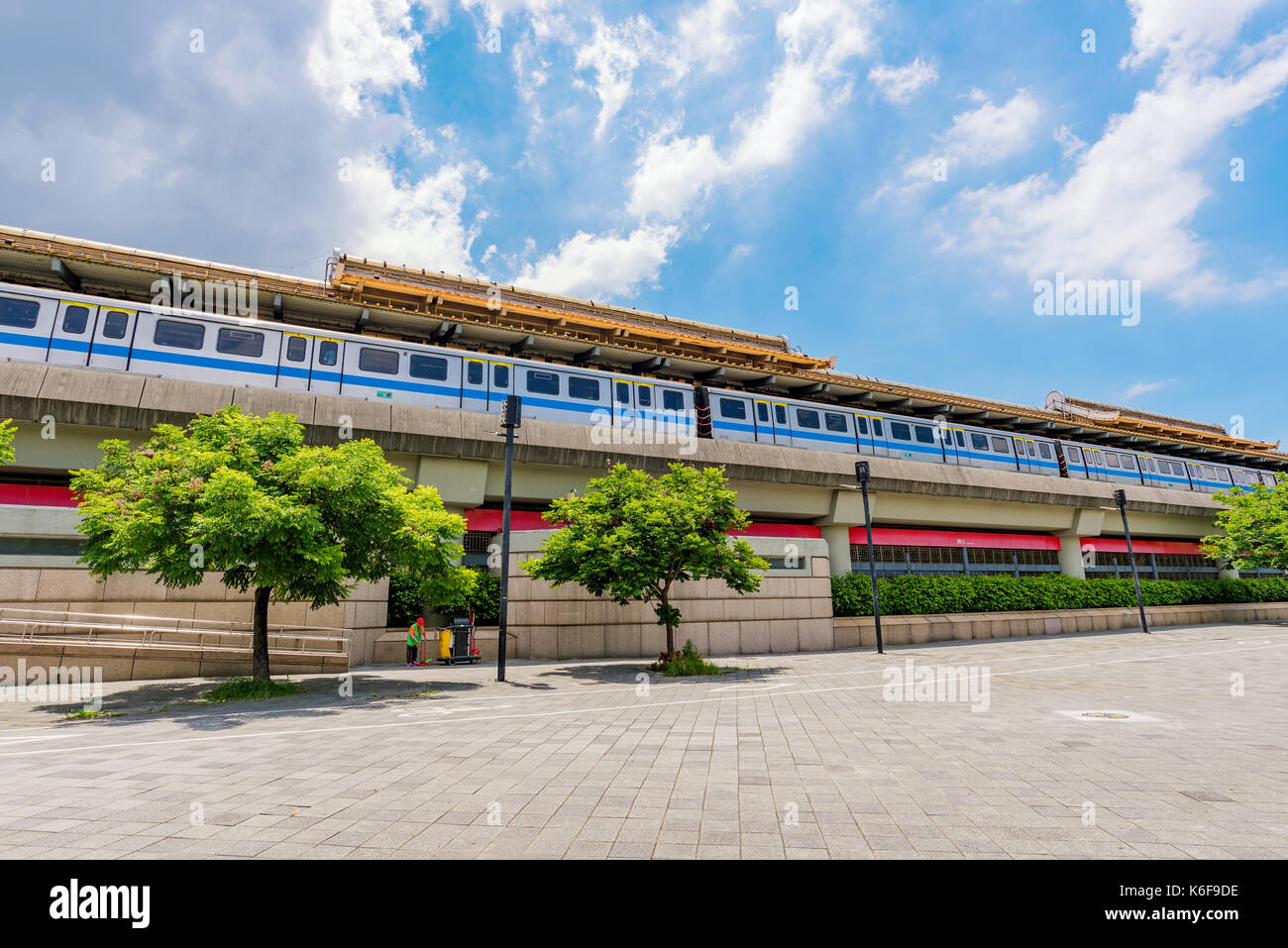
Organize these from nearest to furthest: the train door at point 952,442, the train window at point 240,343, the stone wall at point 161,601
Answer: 1. the stone wall at point 161,601
2. the train window at point 240,343
3. the train door at point 952,442

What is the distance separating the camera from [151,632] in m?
14.0

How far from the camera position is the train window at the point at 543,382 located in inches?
831

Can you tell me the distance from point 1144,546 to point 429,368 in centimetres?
4396

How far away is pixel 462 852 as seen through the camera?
4.02 m

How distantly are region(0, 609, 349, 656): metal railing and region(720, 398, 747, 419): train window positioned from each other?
15674 mm

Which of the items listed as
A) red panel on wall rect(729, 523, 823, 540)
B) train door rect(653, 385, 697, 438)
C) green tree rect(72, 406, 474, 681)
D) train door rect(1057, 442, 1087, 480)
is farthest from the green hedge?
green tree rect(72, 406, 474, 681)

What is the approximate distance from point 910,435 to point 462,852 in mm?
29085

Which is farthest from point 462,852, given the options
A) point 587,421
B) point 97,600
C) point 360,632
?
point 587,421

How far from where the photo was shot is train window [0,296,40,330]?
51.7ft

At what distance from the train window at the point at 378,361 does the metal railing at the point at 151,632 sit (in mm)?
8178

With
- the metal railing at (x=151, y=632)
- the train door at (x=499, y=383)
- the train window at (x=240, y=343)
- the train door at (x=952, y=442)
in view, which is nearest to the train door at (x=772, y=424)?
the train door at (x=952, y=442)

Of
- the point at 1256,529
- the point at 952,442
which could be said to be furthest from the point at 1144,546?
the point at 952,442

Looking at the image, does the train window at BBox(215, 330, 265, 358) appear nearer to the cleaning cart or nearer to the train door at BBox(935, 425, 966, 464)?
the cleaning cart

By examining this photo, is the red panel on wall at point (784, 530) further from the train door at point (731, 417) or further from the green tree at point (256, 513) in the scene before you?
the green tree at point (256, 513)
